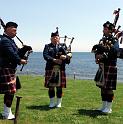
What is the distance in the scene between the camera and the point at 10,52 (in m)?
10.6

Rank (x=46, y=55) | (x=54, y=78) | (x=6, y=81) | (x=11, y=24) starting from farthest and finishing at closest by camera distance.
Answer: (x=54, y=78) < (x=46, y=55) < (x=6, y=81) < (x=11, y=24)

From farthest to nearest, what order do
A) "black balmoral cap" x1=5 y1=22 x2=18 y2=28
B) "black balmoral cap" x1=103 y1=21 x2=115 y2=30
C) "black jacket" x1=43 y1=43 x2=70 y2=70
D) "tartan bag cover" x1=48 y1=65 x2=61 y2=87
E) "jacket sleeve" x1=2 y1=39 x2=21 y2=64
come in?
1. "tartan bag cover" x1=48 y1=65 x2=61 y2=87
2. "black jacket" x1=43 y1=43 x2=70 y2=70
3. "black balmoral cap" x1=103 y1=21 x2=115 y2=30
4. "black balmoral cap" x1=5 y1=22 x2=18 y2=28
5. "jacket sleeve" x1=2 y1=39 x2=21 y2=64

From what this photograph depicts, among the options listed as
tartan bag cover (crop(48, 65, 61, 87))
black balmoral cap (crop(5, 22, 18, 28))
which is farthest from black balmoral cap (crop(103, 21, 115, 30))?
black balmoral cap (crop(5, 22, 18, 28))

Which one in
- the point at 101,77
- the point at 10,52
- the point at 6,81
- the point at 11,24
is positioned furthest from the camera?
the point at 101,77

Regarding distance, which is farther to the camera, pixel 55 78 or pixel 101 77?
pixel 55 78

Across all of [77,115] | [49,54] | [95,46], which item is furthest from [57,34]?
[77,115]

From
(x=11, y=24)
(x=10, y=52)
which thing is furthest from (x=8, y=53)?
(x=11, y=24)

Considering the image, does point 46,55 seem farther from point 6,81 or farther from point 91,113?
point 6,81

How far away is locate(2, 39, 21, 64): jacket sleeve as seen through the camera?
34.9 ft

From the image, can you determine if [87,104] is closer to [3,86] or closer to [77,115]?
[77,115]

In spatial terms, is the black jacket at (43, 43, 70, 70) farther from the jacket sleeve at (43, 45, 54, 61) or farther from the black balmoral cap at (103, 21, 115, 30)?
the black balmoral cap at (103, 21, 115, 30)

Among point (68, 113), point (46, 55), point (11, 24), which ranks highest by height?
point (11, 24)

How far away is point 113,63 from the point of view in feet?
39.4

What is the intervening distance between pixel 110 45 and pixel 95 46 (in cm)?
40
